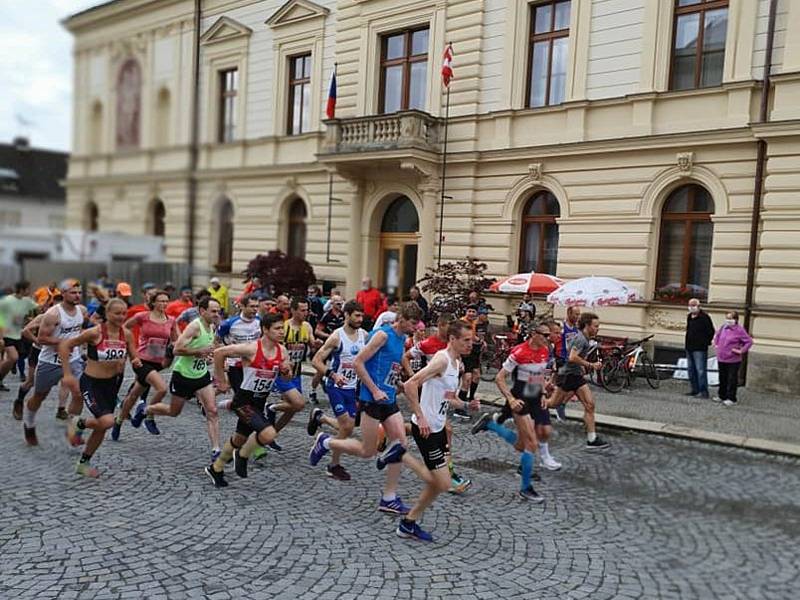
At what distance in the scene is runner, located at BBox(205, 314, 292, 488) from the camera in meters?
7.07

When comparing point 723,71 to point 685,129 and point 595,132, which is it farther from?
point 595,132

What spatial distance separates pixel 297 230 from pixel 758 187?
14.5m

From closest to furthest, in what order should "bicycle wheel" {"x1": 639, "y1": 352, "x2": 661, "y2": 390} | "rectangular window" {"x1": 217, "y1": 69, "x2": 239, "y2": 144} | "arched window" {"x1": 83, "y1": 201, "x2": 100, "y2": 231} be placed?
"bicycle wheel" {"x1": 639, "y1": 352, "x2": 661, "y2": 390} < "rectangular window" {"x1": 217, "y1": 69, "x2": 239, "y2": 144} < "arched window" {"x1": 83, "y1": 201, "x2": 100, "y2": 231}

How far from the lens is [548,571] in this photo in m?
5.34

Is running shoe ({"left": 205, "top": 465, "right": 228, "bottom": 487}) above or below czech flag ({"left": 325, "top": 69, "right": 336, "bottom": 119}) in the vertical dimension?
below

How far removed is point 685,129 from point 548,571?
12.7 m

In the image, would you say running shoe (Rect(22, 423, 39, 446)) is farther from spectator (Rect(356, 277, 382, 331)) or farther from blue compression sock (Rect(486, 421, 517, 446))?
spectator (Rect(356, 277, 382, 331))

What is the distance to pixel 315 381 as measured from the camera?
9.34 meters

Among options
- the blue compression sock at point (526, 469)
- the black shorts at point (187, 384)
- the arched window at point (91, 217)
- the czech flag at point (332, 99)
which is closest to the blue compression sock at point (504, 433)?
the blue compression sock at point (526, 469)

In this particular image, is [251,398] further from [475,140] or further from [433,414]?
[475,140]

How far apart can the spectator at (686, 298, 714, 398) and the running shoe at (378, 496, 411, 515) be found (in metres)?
8.82

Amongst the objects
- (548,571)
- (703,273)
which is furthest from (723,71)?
(548,571)

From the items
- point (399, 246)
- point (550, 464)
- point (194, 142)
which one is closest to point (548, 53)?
point (399, 246)

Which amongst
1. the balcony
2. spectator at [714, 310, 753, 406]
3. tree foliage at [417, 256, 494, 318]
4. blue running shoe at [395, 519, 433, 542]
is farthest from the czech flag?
blue running shoe at [395, 519, 433, 542]
